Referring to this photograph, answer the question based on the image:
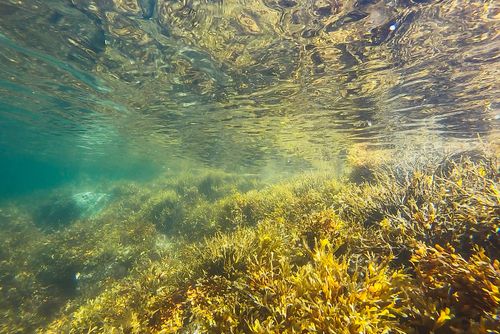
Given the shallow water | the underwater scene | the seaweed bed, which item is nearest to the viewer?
the seaweed bed

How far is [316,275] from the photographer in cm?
374

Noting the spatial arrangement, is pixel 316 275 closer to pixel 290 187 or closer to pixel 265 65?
pixel 265 65

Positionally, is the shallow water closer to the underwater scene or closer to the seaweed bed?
the underwater scene

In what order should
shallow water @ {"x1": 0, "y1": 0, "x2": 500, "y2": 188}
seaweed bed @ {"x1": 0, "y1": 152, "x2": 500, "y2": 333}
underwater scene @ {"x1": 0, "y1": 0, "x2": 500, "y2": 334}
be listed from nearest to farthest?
seaweed bed @ {"x1": 0, "y1": 152, "x2": 500, "y2": 333}
underwater scene @ {"x1": 0, "y1": 0, "x2": 500, "y2": 334}
shallow water @ {"x1": 0, "y1": 0, "x2": 500, "y2": 188}

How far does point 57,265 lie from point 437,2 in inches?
680

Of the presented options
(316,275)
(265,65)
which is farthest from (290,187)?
(316,275)

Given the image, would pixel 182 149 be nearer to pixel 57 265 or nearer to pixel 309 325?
pixel 57 265

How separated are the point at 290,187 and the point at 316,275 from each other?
11.2m

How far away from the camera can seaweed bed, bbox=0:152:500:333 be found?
318 centimetres

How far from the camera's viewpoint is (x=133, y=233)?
44.3 ft

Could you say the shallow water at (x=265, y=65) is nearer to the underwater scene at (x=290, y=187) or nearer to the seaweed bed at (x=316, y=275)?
the underwater scene at (x=290, y=187)

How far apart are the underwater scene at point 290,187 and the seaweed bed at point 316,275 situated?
4cm

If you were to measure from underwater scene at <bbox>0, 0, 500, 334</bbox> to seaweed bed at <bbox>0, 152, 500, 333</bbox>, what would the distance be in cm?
4

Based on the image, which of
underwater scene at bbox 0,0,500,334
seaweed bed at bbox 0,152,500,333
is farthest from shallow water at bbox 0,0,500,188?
seaweed bed at bbox 0,152,500,333
